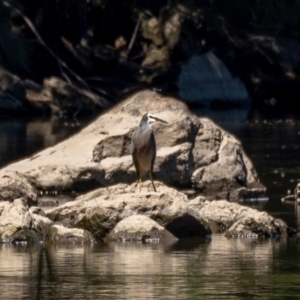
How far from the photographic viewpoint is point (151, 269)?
11719 millimetres

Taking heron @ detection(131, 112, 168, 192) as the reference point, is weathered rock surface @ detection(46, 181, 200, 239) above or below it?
below

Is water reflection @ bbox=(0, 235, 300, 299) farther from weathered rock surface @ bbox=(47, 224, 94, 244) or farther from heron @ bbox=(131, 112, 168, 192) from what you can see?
heron @ bbox=(131, 112, 168, 192)

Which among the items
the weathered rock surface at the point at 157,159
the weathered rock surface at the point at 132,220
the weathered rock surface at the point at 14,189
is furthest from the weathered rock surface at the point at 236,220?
the weathered rock surface at the point at 157,159

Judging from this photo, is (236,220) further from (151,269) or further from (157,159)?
(157,159)

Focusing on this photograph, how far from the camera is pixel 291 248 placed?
524 inches

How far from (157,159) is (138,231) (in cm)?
553

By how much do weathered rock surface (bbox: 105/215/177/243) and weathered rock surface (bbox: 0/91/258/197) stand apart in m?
5.15

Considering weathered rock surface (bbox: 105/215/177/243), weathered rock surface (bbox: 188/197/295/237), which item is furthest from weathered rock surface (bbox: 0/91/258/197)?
weathered rock surface (bbox: 105/215/177/243)

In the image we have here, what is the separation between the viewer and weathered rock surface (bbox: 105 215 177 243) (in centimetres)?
1370

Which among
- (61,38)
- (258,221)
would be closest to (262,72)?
(61,38)

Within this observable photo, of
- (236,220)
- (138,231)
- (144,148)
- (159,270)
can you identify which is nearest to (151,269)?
(159,270)

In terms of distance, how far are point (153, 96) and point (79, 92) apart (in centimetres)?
2181

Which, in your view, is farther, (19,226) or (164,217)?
(164,217)

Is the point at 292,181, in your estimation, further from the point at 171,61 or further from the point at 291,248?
the point at 171,61
